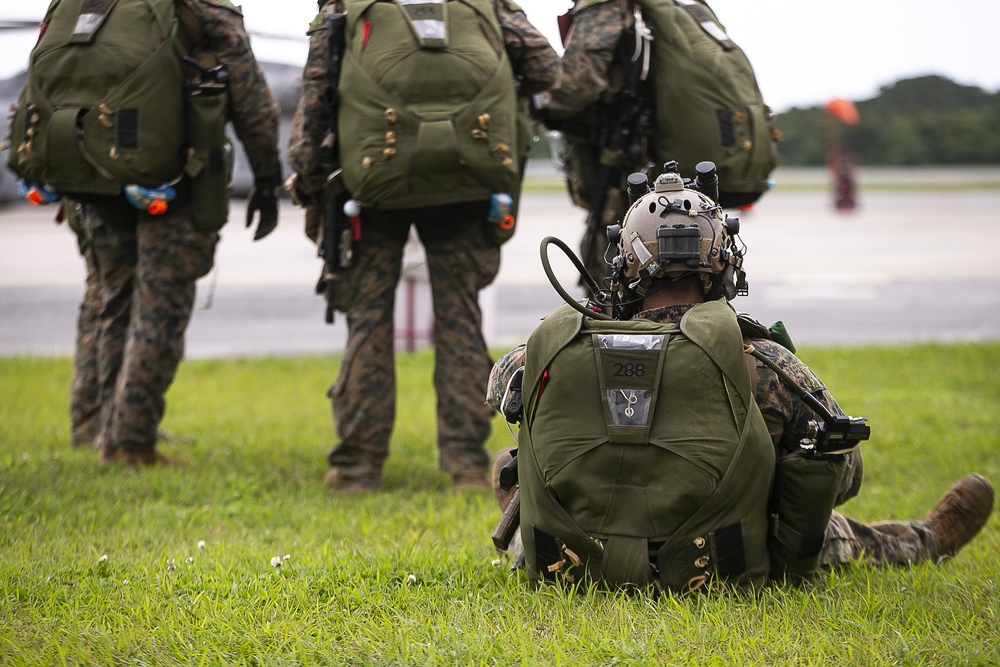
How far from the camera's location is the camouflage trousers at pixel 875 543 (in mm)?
4164

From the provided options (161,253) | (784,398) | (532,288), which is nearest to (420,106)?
(161,253)

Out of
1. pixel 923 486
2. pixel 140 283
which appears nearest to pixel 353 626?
pixel 140 283

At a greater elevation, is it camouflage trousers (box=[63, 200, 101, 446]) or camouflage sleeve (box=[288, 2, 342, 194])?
camouflage sleeve (box=[288, 2, 342, 194])

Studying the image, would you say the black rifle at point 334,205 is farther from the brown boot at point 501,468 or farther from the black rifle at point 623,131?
the brown boot at point 501,468

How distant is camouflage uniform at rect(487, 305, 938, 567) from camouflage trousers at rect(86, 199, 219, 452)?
2.65m

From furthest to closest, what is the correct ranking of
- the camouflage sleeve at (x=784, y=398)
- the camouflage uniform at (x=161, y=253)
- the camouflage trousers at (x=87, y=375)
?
the camouflage trousers at (x=87, y=375) → the camouflage uniform at (x=161, y=253) → the camouflage sleeve at (x=784, y=398)

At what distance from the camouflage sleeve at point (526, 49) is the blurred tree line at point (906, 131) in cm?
4111

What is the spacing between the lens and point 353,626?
3531 mm

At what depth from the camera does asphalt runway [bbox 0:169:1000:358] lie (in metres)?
10.9

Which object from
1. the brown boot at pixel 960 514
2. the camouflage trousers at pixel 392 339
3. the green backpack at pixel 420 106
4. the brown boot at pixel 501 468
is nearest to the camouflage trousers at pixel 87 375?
the camouflage trousers at pixel 392 339

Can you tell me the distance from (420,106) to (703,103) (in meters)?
1.49

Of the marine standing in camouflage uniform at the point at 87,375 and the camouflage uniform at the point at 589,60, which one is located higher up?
the camouflage uniform at the point at 589,60

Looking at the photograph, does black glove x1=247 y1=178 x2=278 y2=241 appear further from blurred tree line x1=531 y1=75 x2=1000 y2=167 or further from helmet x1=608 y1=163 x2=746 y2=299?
blurred tree line x1=531 y1=75 x2=1000 y2=167

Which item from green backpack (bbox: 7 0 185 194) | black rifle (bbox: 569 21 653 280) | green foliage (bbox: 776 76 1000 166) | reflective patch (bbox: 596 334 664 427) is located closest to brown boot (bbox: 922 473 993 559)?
reflective patch (bbox: 596 334 664 427)
